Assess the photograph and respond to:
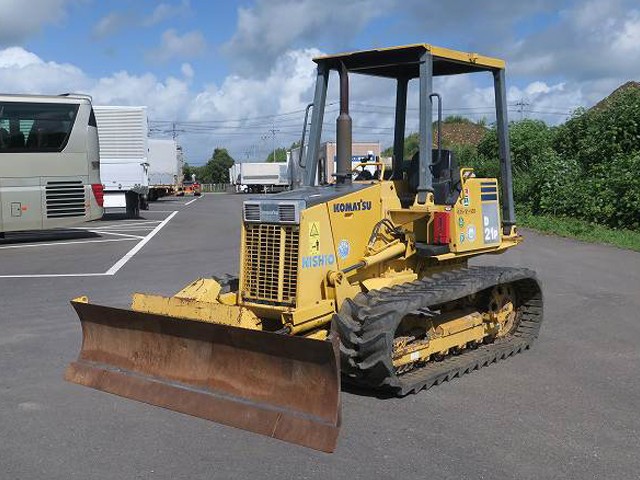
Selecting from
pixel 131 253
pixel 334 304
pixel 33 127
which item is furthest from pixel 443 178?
pixel 33 127

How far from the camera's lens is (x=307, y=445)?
4.90 meters

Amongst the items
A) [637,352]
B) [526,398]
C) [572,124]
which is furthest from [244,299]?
[572,124]

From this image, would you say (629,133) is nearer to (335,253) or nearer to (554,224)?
(554,224)

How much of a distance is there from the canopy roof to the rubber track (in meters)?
1.94

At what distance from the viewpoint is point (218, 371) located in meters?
5.65

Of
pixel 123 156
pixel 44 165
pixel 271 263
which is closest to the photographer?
pixel 271 263

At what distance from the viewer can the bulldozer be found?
5.38 meters

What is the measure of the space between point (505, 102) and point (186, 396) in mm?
4431

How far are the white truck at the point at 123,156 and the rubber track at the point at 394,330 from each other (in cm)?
2132

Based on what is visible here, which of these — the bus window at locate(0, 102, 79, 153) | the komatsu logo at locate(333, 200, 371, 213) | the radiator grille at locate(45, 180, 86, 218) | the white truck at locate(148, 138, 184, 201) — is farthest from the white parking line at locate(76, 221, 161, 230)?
the white truck at locate(148, 138, 184, 201)

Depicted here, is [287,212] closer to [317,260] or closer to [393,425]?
[317,260]

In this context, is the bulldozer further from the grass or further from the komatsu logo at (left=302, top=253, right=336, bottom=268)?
the grass

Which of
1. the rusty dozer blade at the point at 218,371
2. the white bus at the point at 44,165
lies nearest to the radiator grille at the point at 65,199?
the white bus at the point at 44,165

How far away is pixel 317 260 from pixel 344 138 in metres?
1.20
